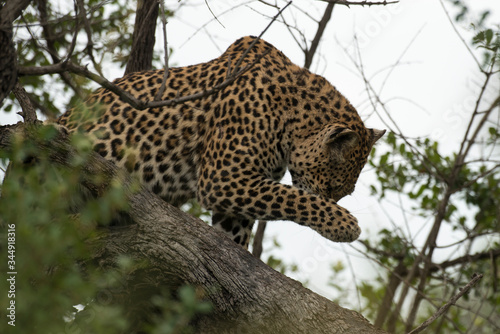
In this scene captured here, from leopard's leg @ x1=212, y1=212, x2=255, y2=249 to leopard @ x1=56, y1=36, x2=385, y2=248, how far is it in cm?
1

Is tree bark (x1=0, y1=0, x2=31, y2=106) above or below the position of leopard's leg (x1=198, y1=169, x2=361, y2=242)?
below

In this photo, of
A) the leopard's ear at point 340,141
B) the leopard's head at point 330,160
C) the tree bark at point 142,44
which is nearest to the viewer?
the leopard's ear at point 340,141

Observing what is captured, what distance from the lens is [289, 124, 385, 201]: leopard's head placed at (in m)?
7.11

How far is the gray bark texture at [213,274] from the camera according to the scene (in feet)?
18.6

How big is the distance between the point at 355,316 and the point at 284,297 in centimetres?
71

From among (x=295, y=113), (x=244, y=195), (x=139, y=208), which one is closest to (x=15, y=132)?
(x=139, y=208)

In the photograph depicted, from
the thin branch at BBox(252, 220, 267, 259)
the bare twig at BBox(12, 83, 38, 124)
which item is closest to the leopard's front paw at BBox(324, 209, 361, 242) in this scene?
the thin branch at BBox(252, 220, 267, 259)

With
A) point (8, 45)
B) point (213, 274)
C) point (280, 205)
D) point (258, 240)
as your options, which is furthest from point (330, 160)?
point (8, 45)

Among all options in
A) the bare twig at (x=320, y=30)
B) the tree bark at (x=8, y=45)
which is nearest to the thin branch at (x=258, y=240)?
the bare twig at (x=320, y=30)

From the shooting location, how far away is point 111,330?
3.21 meters

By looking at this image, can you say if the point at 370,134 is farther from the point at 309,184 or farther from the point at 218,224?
the point at 218,224

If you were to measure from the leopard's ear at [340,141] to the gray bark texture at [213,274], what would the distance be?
5.90 feet

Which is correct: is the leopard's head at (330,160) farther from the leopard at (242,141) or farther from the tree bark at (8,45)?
the tree bark at (8,45)

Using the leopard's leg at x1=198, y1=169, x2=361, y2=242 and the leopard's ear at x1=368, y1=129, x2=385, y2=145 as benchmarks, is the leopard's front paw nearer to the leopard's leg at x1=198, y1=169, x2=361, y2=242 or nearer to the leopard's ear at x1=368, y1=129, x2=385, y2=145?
the leopard's leg at x1=198, y1=169, x2=361, y2=242
